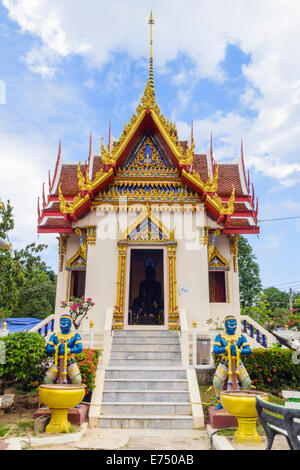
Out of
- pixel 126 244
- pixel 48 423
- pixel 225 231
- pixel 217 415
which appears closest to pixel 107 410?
pixel 48 423

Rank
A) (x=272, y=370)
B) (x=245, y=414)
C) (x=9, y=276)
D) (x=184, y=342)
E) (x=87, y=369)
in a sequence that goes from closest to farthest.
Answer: (x=245, y=414) < (x=87, y=369) < (x=272, y=370) < (x=184, y=342) < (x=9, y=276)

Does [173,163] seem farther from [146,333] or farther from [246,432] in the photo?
[246,432]

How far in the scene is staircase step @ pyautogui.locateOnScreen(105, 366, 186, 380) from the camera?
21.4ft

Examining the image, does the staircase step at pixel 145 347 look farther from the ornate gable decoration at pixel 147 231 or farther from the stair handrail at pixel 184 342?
the ornate gable decoration at pixel 147 231

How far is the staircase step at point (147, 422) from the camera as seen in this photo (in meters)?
5.42

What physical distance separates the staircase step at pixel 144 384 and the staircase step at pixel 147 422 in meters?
0.76

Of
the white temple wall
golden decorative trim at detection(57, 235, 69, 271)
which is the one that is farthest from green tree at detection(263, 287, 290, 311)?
golden decorative trim at detection(57, 235, 69, 271)

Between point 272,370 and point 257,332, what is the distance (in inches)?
79.6

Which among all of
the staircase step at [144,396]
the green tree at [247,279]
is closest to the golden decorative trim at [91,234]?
the staircase step at [144,396]

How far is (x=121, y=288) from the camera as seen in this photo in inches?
336

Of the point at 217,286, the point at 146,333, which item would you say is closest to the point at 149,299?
the point at 217,286

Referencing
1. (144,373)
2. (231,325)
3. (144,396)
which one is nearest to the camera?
(231,325)

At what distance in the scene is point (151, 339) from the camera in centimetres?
774
